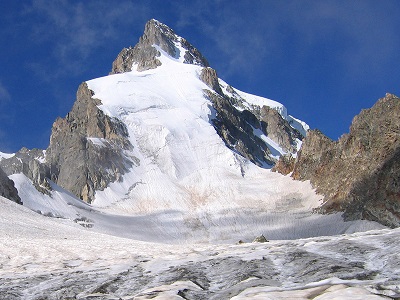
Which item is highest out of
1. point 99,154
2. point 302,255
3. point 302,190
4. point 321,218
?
point 99,154

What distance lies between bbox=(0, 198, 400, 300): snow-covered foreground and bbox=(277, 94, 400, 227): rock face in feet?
344

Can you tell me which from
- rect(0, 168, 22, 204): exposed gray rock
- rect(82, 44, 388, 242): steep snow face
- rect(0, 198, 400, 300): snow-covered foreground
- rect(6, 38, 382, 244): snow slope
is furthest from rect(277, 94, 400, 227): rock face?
rect(0, 198, 400, 300): snow-covered foreground

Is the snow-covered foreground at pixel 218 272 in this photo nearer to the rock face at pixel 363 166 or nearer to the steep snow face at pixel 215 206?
the rock face at pixel 363 166

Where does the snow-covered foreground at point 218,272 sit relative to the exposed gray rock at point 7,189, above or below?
below

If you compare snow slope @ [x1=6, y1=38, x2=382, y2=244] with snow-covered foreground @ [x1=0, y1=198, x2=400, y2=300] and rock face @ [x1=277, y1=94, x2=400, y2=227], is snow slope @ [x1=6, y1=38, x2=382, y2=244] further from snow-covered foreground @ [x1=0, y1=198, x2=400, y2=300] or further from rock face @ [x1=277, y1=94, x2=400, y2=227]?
snow-covered foreground @ [x1=0, y1=198, x2=400, y2=300]

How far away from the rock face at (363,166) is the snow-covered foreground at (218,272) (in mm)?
104839

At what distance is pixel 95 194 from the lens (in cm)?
18150

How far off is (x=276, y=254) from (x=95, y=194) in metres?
162

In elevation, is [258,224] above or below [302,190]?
below

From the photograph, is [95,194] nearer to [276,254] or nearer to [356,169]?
[356,169]

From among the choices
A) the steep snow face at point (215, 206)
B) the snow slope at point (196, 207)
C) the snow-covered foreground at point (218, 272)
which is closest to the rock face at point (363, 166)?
the snow slope at point (196, 207)

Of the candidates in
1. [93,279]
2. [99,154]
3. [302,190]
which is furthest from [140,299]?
[99,154]

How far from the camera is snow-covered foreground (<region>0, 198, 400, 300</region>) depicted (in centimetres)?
1670

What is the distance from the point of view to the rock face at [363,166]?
13100 cm
